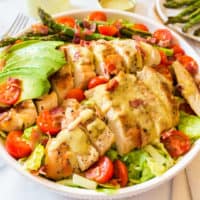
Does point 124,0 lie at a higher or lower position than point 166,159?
higher

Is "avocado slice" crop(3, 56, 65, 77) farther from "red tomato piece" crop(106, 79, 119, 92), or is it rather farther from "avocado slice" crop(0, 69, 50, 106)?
"red tomato piece" crop(106, 79, 119, 92)

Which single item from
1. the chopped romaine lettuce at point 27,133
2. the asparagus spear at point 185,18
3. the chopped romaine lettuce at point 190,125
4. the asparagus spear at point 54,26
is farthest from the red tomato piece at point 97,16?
the chopped romaine lettuce at point 27,133

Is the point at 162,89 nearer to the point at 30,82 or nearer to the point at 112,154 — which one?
the point at 112,154

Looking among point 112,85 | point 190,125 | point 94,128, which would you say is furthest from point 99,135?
point 190,125

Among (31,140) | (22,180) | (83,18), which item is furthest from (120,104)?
(83,18)

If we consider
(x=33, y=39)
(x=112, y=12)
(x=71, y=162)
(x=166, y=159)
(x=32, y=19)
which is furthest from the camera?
(x=32, y=19)

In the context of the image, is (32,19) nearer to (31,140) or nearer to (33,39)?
(33,39)

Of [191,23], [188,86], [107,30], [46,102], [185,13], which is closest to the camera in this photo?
[46,102]
